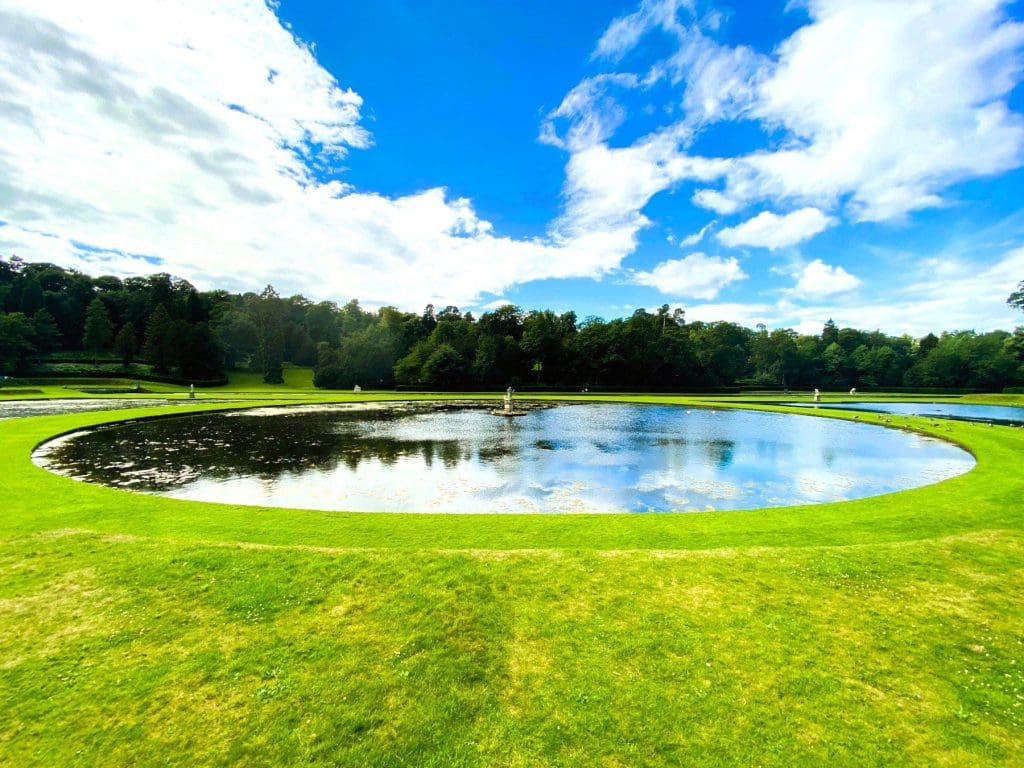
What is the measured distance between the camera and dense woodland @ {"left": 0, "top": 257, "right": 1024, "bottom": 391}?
6362 centimetres

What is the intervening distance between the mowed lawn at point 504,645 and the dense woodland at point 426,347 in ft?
173

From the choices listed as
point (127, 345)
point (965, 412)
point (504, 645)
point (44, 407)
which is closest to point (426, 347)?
point (44, 407)

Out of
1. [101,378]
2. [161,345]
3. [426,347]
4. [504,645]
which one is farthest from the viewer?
[426,347]

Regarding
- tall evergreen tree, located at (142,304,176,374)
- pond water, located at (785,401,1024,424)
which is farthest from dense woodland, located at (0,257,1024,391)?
pond water, located at (785,401,1024,424)

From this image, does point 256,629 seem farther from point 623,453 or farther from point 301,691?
point 623,453

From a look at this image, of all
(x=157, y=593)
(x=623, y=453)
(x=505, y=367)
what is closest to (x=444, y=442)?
(x=623, y=453)

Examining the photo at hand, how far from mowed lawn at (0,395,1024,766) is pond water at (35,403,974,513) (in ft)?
9.60

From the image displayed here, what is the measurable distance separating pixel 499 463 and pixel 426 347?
177 feet

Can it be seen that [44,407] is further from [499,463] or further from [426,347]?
[426,347]

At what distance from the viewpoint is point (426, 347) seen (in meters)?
66.4

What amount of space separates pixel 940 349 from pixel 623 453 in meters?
96.1

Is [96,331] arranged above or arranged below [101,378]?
above

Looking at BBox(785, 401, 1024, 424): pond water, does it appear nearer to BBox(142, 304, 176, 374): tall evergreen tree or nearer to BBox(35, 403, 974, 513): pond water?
BBox(35, 403, 974, 513): pond water

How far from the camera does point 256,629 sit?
469cm
